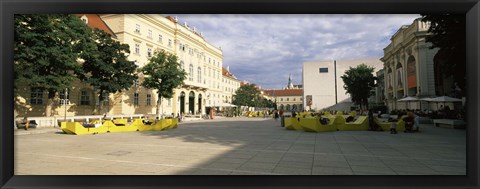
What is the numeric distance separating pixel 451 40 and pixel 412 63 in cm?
2543

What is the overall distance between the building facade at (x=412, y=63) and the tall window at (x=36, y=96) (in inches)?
1351

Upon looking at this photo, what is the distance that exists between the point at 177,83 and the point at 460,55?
25.6 metres

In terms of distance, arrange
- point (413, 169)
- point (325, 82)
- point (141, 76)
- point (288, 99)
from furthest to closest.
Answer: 1. point (288, 99)
2. point (325, 82)
3. point (141, 76)
4. point (413, 169)

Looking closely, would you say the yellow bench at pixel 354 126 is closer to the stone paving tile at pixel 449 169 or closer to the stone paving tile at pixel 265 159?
the stone paving tile at pixel 449 169

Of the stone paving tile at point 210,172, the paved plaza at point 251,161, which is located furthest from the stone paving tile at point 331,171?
the stone paving tile at point 210,172

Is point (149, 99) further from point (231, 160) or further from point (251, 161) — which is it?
point (251, 161)

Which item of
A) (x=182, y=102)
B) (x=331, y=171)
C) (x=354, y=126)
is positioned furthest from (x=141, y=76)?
(x=331, y=171)

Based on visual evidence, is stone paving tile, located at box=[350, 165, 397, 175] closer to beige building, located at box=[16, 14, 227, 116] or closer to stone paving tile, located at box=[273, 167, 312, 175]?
stone paving tile, located at box=[273, 167, 312, 175]

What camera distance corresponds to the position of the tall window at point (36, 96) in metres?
22.7

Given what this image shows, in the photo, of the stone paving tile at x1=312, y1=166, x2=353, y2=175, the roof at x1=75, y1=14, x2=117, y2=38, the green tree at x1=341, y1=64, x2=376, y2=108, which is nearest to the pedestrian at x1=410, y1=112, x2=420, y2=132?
the stone paving tile at x1=312, y1=166, x2=353, y2=175

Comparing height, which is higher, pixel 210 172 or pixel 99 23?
pixel 99 23

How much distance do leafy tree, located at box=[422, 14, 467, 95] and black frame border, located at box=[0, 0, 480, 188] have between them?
718cm

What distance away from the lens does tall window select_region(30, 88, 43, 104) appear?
74.4 ft
